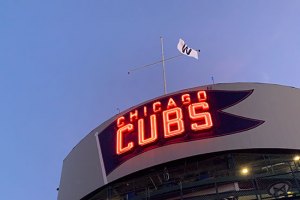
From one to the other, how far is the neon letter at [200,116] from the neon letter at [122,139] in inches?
154

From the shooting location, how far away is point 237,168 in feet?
66.1

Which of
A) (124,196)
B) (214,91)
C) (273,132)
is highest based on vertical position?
(214,91)

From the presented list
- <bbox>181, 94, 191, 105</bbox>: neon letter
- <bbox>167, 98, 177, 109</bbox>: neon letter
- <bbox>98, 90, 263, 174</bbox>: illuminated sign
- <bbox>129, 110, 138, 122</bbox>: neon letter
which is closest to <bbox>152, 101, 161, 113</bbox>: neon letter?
<bbox>98, 90, 263, 174</bbox>: illuminated sign

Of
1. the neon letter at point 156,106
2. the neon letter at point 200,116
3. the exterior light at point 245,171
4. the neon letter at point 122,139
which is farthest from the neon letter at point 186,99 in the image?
the exterior light at point 245,171

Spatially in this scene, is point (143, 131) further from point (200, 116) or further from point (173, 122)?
point (200, 116)

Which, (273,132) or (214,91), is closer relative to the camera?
(273,132)

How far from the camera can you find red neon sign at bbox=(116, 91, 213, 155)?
21953 millimetres

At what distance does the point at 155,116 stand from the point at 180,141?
104 inches

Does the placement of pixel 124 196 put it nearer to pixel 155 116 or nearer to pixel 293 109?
pixel 155 116

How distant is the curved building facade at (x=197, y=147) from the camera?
20078mm

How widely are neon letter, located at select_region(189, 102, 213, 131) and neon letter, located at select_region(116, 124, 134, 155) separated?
3901mm

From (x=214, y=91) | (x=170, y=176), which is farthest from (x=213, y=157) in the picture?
(x=214, y=91)

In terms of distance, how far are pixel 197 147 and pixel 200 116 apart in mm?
2151

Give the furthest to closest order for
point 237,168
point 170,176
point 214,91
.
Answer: point 214,91 < point 170,176 < point 237,168
